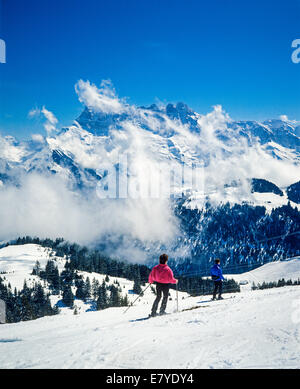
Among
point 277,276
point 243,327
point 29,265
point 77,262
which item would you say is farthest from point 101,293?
point 277,276

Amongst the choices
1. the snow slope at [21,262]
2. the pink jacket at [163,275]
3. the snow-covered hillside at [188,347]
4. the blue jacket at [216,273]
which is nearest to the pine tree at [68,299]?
the snow slope at [21,262]

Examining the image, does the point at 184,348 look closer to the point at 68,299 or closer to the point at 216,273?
the point at 216,273

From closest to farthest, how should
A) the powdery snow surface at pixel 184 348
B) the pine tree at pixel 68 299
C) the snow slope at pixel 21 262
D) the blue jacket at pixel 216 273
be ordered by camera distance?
the powdery snow surface at pixel 184 348, the blue jacket at pixel 216 273, the pine tree at pixel 68 299, the snow slope at pixel 21 262

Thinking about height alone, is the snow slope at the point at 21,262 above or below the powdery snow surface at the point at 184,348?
below

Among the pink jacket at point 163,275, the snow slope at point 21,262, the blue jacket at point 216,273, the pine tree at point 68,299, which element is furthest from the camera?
the snow slope at point 21,262

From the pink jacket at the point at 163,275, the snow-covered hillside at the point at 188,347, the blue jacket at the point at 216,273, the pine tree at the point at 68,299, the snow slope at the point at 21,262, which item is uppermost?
the pink jacket at the point at 163,275

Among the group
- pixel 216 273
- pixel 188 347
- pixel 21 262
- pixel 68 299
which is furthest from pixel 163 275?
pixel 21 262

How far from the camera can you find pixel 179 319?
422 inches

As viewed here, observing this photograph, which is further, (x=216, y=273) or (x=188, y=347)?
(x=216, y=273)

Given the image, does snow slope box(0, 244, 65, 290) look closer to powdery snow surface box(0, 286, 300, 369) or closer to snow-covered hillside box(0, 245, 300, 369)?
snow-covered hillside box(0, 245, 300, 369)

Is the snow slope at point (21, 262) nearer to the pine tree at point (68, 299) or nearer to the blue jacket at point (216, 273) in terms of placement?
the pine tree at point (68, 299)
